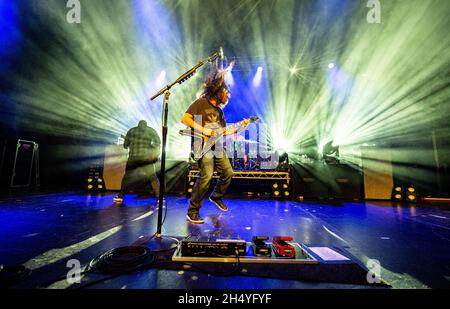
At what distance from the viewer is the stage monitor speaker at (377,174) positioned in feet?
15.1

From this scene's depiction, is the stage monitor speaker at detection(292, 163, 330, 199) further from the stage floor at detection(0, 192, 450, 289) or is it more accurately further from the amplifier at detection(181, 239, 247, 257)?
the amplifier at detection(181, 239, 247, 257)

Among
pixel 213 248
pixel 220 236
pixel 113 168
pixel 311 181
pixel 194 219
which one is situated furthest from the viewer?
pixel 113 168

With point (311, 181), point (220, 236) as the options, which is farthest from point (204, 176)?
point (311, 181)

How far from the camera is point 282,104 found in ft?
23.8

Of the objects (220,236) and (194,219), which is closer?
(220,236)

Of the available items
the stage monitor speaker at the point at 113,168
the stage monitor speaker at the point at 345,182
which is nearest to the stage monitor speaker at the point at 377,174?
the stage monitor speaker at the point at 345,182

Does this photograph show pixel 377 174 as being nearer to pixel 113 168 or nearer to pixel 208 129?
pixel 208 129

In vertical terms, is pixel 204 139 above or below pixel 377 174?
above

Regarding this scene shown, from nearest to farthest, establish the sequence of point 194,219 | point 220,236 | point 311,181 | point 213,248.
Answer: point 213,248 → point 220,236 → point 194,219 → point 311,181

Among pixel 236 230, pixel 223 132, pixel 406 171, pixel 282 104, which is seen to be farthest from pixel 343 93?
pixel 236 230

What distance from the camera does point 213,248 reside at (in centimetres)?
127

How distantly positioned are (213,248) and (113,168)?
544 cm

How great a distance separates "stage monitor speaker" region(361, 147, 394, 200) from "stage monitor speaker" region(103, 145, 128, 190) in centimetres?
689

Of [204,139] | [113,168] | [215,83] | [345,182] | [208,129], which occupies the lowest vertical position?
[345,182]
